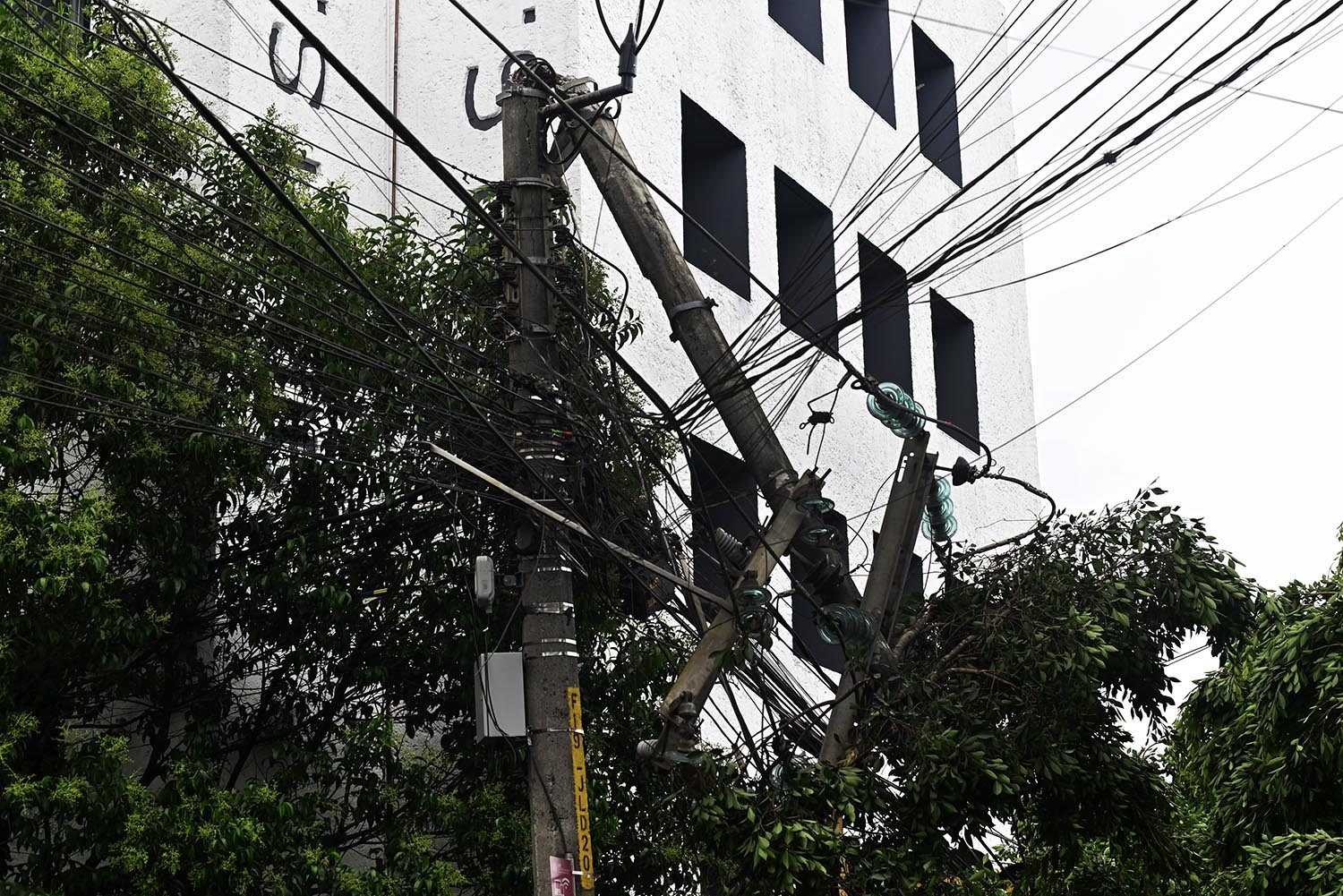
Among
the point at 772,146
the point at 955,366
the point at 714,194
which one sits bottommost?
the point at 714,194

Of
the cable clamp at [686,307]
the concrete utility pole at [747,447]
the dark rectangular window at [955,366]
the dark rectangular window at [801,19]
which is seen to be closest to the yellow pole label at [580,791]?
the concrete utility pole at [747,447]

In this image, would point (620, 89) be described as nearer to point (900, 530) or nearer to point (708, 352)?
point (708, 352)

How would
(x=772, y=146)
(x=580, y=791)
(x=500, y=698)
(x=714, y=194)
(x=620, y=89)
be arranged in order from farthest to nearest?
1. (x=772, y=146)
2. (x=714, y=194)
3. (x=620, y=89)
4. (x=500, y=698)
5. (x=580, y=791)

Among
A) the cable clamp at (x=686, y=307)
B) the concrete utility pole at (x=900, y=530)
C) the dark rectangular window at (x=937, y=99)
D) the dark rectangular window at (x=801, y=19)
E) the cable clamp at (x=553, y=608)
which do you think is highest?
the dark rectangular window at (x=937, y=99)

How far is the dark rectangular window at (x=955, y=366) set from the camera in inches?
948

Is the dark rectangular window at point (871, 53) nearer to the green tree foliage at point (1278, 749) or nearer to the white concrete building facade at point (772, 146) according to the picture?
the white concrete building facade at point (772, 146)

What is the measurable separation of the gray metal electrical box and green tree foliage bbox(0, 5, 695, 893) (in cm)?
100

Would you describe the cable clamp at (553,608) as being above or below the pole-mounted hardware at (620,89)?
below

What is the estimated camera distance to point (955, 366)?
24.5 metres

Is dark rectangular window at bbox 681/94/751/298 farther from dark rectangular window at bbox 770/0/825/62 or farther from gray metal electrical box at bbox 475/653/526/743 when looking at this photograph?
gray metal electrical box at bbox 475/653/526/743

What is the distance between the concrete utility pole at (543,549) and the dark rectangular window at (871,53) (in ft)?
39.5

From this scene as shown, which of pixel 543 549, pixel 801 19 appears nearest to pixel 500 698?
pixel 543 549

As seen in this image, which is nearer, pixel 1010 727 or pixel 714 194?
pixel 1010 727

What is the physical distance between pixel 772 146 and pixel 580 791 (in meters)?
11.6
